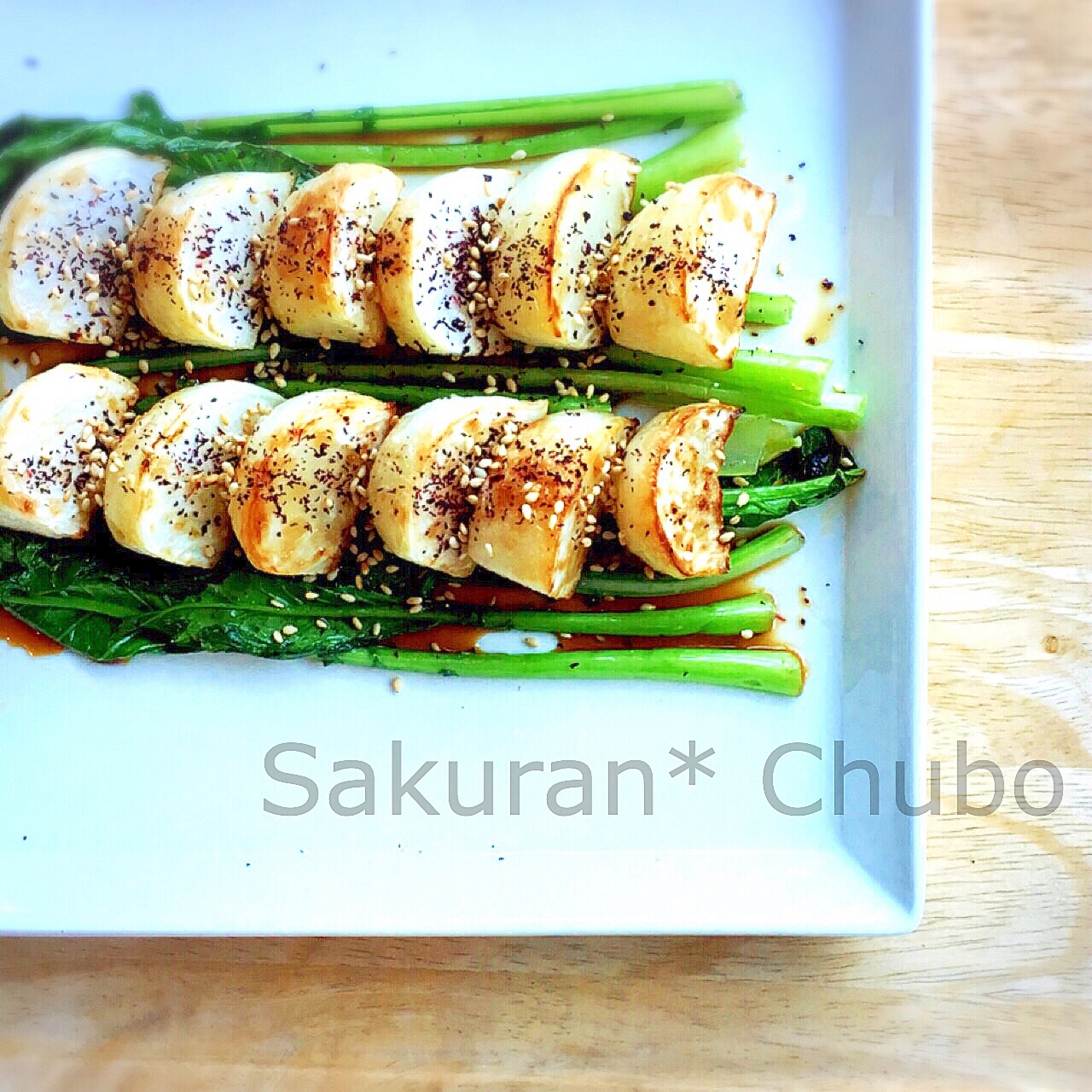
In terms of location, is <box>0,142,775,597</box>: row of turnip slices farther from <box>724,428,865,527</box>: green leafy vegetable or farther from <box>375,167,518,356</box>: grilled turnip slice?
<box>724,428,865,527</box>: green leafy vegetable

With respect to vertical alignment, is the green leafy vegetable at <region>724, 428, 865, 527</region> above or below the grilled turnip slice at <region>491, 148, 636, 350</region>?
below

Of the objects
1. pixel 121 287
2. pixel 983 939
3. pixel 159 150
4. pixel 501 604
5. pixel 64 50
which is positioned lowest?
pixel 983 939

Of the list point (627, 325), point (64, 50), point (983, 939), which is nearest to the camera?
point (627, 325)

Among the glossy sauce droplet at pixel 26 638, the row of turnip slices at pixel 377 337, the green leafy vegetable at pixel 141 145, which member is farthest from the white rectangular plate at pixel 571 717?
the row of turnip slices at pixel 377 337

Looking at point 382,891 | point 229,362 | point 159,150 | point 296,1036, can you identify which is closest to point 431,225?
point 229,362

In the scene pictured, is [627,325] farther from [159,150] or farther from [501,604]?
[159,150]

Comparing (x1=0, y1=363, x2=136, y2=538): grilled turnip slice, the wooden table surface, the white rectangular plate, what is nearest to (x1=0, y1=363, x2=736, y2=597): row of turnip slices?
(x1=0, y1=363, x2=136, y2=538): grilled turnip slice

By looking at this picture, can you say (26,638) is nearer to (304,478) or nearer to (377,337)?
(304,478)
